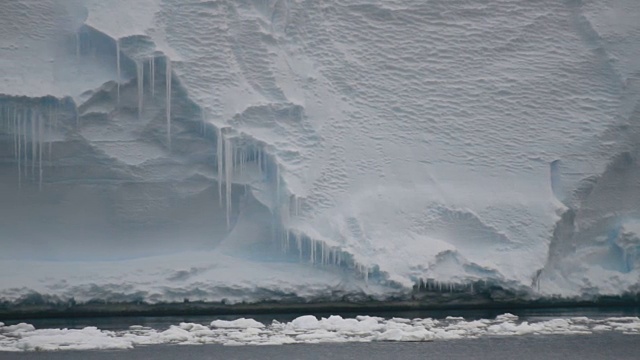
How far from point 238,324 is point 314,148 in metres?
2.09

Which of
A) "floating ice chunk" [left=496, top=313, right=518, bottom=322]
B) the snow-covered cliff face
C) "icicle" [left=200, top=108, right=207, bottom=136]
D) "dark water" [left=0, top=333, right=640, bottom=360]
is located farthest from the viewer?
"icicle" [left=200, top=108, right=207, bottom=136]

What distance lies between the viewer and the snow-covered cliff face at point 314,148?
12227mm

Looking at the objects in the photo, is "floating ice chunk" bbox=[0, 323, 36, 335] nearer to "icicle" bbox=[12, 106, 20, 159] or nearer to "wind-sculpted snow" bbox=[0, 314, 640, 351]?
"wind-sculpted snow" bbox=[0, 314, 640, 351]

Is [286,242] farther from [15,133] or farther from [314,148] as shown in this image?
[15,133]

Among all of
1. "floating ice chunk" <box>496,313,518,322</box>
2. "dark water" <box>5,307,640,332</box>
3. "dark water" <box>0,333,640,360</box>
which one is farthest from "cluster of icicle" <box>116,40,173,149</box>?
"floating ice chunk" <box>496,313,518,322</box>

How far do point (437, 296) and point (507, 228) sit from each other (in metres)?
0.94

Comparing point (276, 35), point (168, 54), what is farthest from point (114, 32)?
point (276, 35)

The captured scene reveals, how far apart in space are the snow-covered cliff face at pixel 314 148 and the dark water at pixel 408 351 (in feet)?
6.13

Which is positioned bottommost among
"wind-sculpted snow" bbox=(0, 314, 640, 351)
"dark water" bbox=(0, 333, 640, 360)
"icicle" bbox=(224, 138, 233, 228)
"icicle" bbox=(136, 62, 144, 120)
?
"dark water" bbox=(0, 333, 640, 360)

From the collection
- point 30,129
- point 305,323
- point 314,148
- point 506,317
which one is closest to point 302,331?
point 305,323

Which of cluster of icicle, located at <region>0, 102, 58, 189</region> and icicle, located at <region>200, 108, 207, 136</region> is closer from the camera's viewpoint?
cluster of icicle, located at <region>0, 102, 58, 189</region>

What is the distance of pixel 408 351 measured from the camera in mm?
10078

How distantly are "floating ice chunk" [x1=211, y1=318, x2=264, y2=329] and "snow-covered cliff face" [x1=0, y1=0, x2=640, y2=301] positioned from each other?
859 millimetres

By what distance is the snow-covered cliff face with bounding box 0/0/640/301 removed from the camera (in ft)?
40.1
